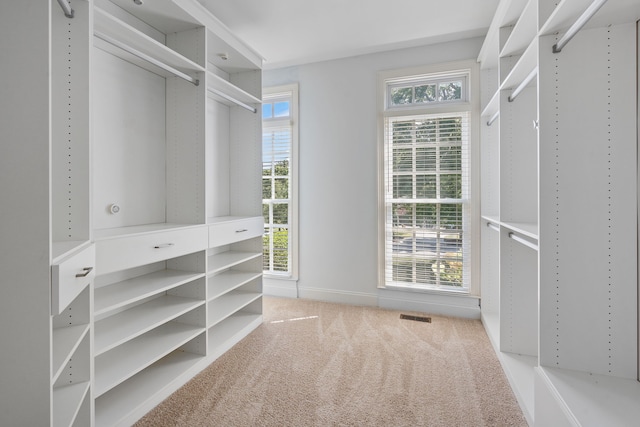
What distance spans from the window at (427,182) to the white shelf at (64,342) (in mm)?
2726

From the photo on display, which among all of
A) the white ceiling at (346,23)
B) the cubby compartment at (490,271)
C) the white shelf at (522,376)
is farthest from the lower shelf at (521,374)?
the white ceiling at (346,23)

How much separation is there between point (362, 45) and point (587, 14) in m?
2.39

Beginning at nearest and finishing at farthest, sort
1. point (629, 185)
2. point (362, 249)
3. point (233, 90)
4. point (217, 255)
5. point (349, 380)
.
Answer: point (629, 185) < point (349, 380) < point (233, 90) < point (217, 255) < point (362, 249)

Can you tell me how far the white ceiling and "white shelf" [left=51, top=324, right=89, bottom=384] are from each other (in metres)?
2.52

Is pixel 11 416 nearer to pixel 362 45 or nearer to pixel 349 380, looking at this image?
pixel 349 380

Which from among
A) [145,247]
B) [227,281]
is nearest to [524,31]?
[145,247]

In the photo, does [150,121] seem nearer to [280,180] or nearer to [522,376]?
[280,180]

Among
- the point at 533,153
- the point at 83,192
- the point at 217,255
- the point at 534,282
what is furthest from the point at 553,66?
the point at 217,255

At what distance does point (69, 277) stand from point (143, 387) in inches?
45.6

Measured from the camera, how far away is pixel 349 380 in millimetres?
2018

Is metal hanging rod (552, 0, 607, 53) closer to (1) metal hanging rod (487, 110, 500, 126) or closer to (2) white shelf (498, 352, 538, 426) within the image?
(1) metal hanging rod (487, 110, 500, 126)

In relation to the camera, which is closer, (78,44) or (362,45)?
(78,44)

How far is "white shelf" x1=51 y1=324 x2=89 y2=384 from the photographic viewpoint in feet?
3.43

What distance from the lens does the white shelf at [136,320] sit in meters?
1.58
